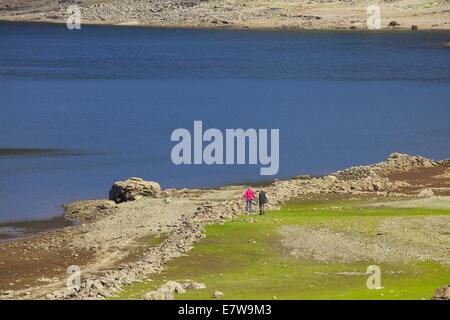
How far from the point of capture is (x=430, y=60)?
134625 millimetres

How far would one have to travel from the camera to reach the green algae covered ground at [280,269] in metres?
29.5

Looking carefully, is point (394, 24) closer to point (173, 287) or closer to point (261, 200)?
point (261, 200)

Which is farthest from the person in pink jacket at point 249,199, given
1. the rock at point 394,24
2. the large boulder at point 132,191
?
the rock at point 394,24

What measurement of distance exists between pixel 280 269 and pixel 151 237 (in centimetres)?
703

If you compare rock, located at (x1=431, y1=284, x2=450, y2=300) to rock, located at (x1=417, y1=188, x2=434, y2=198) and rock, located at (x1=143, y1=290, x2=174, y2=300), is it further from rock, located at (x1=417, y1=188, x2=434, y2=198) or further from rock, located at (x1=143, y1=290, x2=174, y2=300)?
rock, located at (x1=417, y1=188, x2=434, y2=198)

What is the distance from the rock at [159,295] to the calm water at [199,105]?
754 inches

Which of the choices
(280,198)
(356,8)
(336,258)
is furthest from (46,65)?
(336,258)

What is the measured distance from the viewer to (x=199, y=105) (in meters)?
88.2

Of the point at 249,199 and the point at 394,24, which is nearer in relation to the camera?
the point at 249,199

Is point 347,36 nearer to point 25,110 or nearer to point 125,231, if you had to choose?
point 25,110

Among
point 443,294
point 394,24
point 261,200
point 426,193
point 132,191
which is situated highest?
point 394,24

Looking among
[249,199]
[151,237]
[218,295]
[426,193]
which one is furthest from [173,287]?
[426,193]

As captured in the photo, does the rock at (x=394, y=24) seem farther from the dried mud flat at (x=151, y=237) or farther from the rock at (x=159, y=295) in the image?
the rock at (x=159, y=295)

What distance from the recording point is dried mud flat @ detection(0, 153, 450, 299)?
33.5 m
